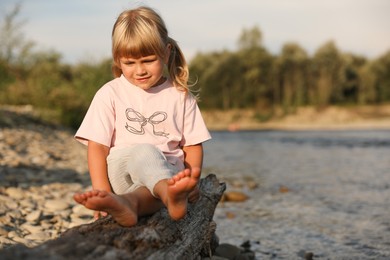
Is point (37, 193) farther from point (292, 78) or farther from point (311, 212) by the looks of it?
point (292, 78)

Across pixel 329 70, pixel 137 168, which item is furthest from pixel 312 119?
pixel 137 168

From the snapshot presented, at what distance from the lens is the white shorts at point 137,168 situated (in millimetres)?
2275

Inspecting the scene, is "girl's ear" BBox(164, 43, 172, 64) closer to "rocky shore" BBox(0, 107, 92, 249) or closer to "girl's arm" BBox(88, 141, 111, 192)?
"girl's arm" BBox(88, 141, 111, 192)

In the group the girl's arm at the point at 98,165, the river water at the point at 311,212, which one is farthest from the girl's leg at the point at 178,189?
the river water at the point at 311,212

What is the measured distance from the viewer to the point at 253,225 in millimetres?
5246

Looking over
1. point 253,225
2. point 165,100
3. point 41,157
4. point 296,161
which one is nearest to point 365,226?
point 253,225

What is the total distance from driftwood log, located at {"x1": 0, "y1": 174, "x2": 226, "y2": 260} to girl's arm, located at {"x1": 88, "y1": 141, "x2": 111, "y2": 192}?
357 mm

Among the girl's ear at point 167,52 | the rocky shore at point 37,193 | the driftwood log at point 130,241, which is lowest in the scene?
the rocky shore at point 37,193

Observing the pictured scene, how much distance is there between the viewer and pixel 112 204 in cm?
195

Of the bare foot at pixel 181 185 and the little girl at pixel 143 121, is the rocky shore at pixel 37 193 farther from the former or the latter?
the bare foot at pixel 181 185

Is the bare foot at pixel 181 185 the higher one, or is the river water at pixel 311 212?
the bare foot at pixel 181 185

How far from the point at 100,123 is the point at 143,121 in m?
0.26

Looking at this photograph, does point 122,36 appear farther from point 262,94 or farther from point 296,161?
point 262,94

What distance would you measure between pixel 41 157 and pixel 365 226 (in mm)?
5965
